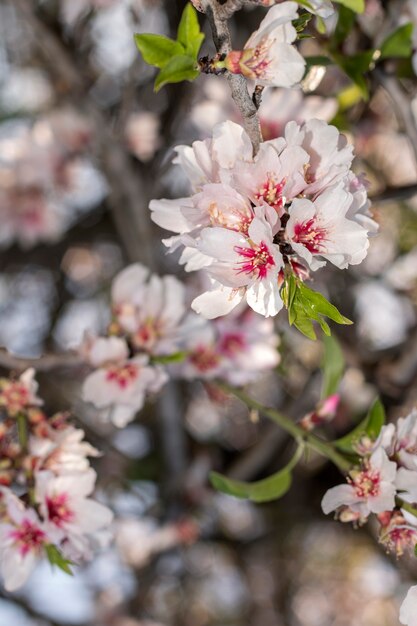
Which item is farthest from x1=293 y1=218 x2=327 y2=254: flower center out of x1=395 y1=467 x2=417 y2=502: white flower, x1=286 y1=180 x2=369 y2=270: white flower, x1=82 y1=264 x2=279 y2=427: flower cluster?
x1=82 y1=264 x2=279 y2=427: flower cluster

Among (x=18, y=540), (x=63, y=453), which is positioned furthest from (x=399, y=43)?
(x=18, y=540)

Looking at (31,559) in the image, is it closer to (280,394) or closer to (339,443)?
(339,443)

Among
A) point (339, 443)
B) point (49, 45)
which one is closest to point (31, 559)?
point (339, 443)

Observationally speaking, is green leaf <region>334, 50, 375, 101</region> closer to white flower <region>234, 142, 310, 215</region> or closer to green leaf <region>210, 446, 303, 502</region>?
white flower <region>234, 142, 310, 215</region>

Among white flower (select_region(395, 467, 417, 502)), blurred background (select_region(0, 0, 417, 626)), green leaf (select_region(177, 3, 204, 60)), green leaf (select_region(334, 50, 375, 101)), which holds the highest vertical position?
A: green leaf (select_region(177, 3, 204, 60))

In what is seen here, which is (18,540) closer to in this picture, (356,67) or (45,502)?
(45,502)

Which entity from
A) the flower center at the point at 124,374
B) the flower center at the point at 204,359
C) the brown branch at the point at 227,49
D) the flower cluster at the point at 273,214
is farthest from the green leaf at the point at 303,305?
the flower center at the point at 204,359
